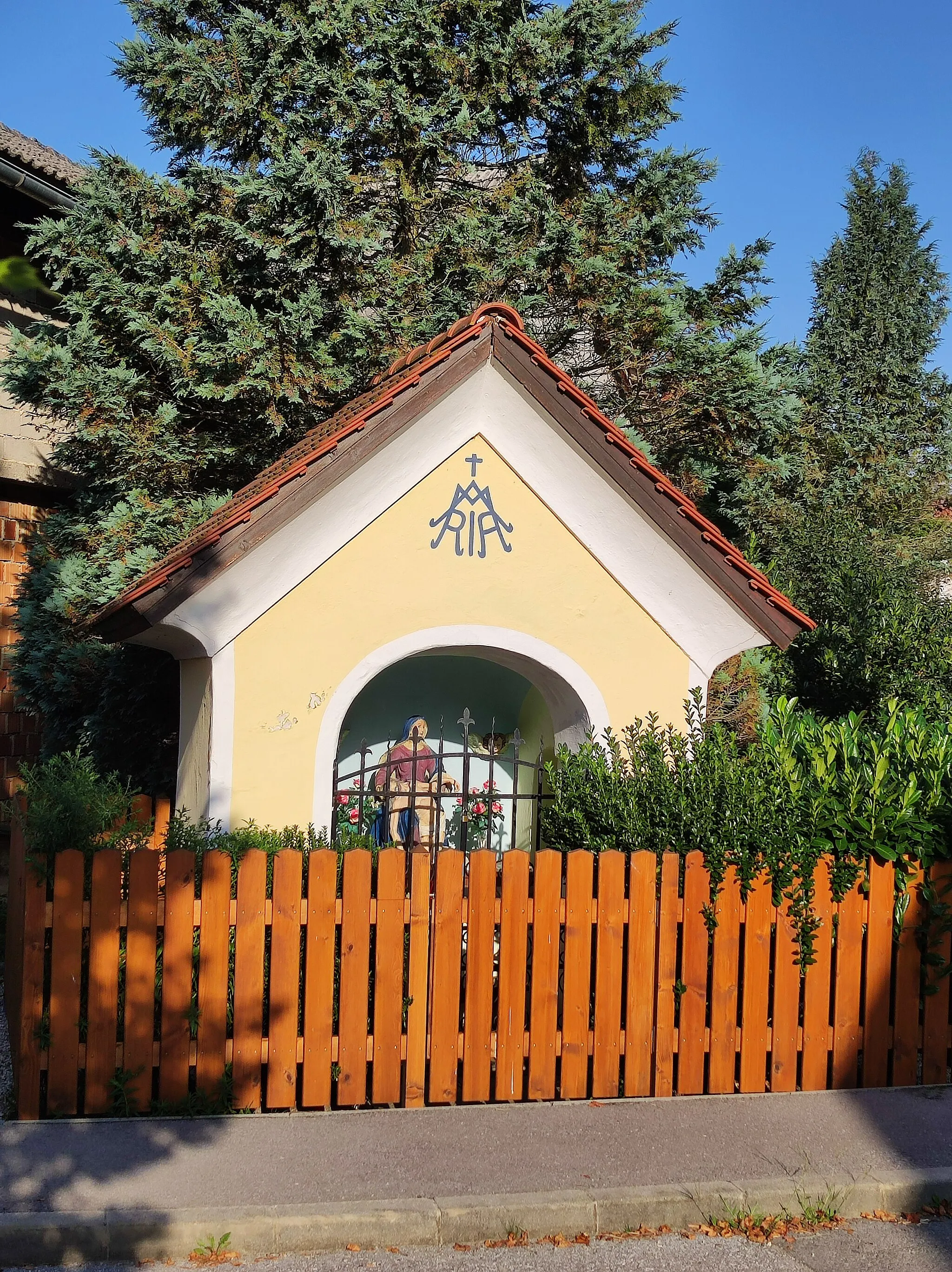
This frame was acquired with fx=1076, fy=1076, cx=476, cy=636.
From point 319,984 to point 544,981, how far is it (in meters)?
1.07

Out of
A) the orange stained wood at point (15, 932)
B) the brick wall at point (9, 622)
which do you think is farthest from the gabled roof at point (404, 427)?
the brick wall at point (9, 622)

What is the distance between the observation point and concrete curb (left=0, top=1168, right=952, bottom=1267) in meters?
3.78

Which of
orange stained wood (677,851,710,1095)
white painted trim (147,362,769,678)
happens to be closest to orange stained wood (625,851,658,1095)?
orange stained wood (677,851,710,1095)

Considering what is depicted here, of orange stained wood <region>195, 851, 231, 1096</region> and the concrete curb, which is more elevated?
orange stained wood <region>195, 851, 231, 1096</region>

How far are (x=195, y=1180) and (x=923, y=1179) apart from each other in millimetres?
2904

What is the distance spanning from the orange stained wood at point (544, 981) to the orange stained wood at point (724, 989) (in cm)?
80

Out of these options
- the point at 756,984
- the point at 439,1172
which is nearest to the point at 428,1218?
the point at 439,1172

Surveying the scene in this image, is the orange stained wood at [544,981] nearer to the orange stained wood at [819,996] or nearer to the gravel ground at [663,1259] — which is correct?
the gravel ground at [663,1259]

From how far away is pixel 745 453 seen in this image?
41.9ft

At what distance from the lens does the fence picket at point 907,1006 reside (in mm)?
5504

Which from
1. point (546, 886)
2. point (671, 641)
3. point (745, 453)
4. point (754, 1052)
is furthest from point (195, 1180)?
point (745, 453)

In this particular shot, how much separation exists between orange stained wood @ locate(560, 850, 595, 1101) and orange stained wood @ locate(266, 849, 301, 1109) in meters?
1.28

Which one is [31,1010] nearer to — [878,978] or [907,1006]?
[878,978]

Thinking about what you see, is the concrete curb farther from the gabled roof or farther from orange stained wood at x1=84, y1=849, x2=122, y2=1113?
A: the gabled roof
